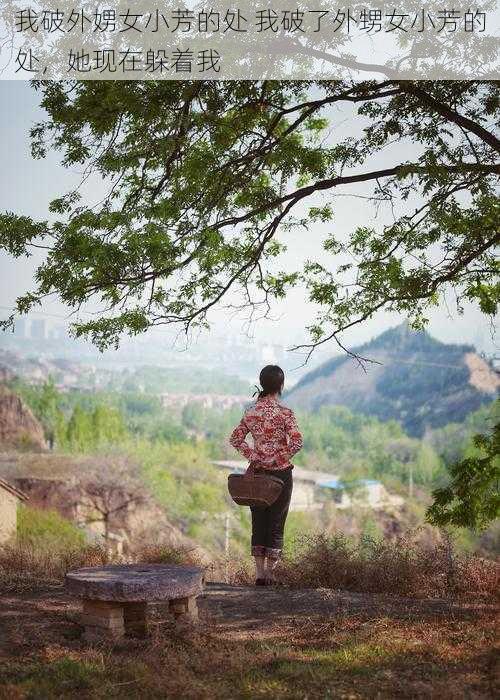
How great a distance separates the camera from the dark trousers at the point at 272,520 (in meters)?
8.07

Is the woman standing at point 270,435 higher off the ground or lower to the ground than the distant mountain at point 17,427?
lower

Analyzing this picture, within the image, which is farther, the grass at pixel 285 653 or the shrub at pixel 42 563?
the shrub at pixel 42 563

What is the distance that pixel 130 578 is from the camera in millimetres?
6508

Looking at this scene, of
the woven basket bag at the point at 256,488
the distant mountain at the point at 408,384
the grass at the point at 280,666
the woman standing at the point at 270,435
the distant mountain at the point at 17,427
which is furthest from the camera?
the distant mountain at the point at 408,384

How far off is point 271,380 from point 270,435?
→ 50cm

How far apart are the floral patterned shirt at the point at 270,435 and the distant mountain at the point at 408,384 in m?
95.1

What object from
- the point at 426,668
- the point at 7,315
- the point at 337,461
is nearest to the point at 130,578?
the point at 426,668

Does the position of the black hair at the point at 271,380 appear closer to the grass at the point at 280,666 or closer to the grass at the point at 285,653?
the grass at the point at 285,653

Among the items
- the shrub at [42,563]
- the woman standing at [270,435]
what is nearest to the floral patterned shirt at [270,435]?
the woman standing at [270,435]

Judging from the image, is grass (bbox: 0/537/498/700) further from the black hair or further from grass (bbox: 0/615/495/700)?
the black hair

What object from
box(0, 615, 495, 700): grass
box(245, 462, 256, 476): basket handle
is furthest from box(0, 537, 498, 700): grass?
box(245, 462, 256, 476): basket handle

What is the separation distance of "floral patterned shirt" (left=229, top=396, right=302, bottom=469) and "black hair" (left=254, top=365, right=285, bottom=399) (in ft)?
0.22

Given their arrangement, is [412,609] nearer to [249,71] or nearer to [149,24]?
[249,71]

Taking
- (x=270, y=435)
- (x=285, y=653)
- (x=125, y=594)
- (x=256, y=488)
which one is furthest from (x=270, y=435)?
(x=285, y=653)
